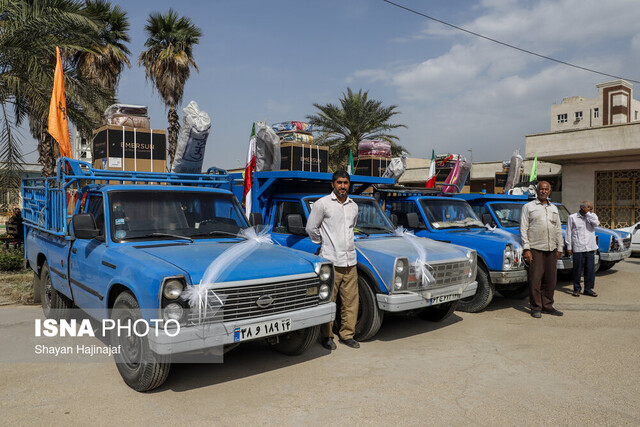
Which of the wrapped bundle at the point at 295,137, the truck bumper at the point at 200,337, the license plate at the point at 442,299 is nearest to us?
the truck bumper at the point at 200,337

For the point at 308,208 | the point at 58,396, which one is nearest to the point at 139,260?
the point at 58,396

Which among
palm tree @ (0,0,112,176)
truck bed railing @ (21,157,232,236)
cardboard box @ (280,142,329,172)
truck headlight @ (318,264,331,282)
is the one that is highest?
palm tree @ (0,0,112,176)

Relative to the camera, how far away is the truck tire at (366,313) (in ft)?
17.8

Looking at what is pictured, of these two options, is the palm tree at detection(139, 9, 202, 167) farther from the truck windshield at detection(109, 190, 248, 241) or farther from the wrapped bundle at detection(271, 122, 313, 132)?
the truck windshield at detection(109, 190, 248, 241)

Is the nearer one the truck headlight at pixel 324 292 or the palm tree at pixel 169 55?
the truck headlight at pixel 324 292

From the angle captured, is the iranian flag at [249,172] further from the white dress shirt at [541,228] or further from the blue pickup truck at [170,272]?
the white dress shirt at [541,228]

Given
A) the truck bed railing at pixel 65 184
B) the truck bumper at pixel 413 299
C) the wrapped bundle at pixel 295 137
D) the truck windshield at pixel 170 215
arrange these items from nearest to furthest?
1. the truck windshield at pixel 170 215
2. the truck bumper at pixel 413 299
3. the truck bed railing at pixel 65 184
4. the wrapped bundle at pixel 295 137

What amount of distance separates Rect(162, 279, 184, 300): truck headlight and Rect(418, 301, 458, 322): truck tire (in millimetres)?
3969

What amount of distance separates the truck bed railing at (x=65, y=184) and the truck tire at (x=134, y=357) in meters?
1.87

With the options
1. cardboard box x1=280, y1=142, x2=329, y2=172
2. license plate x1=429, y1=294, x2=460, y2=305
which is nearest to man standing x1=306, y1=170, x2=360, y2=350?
license plate x1=429, y1=294, x2=460, y2=305

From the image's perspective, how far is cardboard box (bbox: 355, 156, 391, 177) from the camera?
11.6 meters

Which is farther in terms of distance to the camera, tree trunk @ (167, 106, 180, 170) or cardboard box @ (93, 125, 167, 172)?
tree trunk @ (167, 106, 180, 170)

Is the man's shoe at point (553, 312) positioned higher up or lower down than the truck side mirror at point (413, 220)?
lower down

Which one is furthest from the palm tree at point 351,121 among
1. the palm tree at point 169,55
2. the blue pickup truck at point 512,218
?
the blue pickup truck at point 512,218
